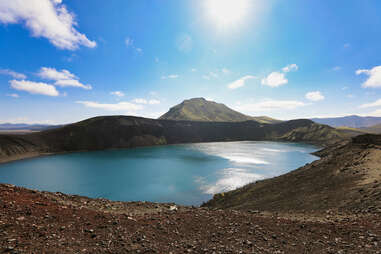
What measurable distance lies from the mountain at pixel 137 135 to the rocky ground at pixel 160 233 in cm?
10492

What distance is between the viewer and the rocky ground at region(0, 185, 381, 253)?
6699 mm

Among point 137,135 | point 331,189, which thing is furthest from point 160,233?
point 137,135

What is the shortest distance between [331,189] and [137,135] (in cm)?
13255

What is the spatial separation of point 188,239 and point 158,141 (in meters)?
141

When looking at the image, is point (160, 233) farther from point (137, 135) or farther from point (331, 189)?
point (137, 135)

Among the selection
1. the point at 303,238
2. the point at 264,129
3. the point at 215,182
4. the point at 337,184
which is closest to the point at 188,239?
the point at 303,238

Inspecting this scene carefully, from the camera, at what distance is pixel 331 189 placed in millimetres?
20297

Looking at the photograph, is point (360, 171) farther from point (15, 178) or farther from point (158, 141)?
point (158, 141)

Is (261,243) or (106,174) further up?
(261,243)

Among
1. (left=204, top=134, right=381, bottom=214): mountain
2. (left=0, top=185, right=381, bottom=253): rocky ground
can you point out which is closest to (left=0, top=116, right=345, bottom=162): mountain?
(left=0, top=185, right=381, bottom=253): rocky ground

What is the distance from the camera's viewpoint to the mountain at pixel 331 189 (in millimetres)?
15523

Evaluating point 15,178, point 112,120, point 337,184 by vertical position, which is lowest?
point 15,178

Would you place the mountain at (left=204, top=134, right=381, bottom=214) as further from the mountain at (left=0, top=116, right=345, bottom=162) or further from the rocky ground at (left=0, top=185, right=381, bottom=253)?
the mountain at (left=0, top=116, right=345, bottom=162)

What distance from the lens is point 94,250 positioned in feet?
21.0
